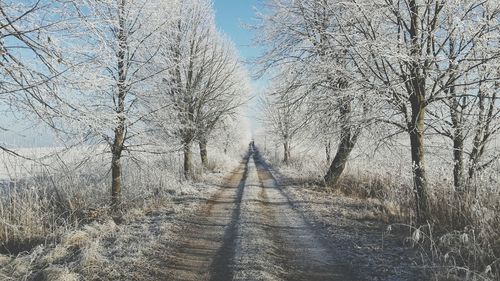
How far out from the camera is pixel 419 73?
25.0ft

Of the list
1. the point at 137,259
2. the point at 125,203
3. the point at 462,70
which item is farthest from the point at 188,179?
the point at 462,70

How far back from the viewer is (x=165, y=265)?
229 inches

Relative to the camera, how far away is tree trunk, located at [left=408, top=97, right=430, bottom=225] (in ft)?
25.0

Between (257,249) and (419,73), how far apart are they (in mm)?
4697

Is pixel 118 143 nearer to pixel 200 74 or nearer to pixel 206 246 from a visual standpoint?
pixel 206 246

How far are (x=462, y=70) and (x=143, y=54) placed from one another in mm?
7572

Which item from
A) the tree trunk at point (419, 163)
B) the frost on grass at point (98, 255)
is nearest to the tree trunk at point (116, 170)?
the frost on grass at point (98, 255)

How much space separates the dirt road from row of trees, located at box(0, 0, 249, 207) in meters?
2.52

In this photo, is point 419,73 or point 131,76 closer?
point 419,73

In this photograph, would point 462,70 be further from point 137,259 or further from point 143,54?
point 143,54

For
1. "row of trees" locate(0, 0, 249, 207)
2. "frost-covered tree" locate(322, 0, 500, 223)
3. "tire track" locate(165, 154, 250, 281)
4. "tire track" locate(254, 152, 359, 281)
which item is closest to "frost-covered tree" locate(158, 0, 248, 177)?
"row of trees" locate(0, 0, 249, 207)

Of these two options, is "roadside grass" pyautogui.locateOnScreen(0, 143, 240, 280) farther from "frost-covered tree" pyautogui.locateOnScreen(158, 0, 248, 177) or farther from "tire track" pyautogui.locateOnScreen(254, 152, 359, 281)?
"frost-covered tree" pyautogui.locateOnScreen(158, 0, 248, 177)

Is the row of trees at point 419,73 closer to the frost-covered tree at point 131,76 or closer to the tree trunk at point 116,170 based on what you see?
the frost-covered tree at point 131,76

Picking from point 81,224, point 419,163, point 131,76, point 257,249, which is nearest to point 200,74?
point 131,76
